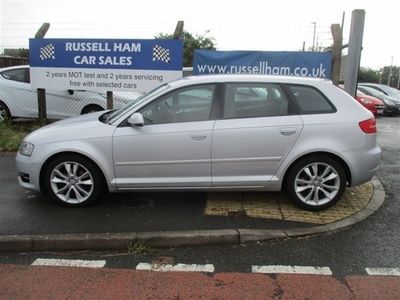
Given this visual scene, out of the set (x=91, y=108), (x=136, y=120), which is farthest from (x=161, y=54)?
(x=136, y=120)

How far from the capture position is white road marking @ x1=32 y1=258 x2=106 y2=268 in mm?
3967

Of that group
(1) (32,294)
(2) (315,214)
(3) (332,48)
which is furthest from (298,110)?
(3) (332,48)

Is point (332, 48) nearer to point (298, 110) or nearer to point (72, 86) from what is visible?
point (298, 110)

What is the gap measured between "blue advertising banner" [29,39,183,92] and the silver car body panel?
3.69m

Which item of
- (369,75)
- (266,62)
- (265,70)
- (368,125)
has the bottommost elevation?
(369,75)

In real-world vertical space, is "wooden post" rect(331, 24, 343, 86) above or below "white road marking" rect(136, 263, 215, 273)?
above

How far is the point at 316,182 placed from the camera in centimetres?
505

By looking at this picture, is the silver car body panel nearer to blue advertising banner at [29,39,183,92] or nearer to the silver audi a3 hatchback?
the silver audi a3 hatchback

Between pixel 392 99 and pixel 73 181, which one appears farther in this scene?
pixel 392 99

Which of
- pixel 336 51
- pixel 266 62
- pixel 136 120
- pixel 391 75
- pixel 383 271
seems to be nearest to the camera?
pixel 383 271

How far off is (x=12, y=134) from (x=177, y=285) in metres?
6.55

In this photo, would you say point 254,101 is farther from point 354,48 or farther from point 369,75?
point 369,75

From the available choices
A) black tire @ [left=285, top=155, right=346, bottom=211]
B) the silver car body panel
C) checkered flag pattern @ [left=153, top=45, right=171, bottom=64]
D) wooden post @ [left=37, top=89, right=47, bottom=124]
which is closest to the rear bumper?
the silver car body panel

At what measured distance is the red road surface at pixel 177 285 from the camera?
347cm
